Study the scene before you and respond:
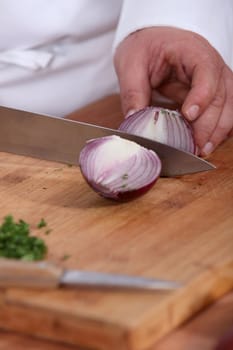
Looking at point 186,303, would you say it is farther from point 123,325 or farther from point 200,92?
point 200,92

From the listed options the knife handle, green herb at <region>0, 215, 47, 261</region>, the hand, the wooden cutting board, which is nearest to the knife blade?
the wooden cutting board

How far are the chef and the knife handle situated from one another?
0.58m

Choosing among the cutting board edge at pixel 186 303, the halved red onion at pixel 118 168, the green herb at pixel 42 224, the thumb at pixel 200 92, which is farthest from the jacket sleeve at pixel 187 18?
the cutting board edge at pixel 186 303

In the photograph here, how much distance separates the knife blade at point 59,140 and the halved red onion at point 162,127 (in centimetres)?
5

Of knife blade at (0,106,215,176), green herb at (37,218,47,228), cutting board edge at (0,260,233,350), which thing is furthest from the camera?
knife blade at (0,106,215,176)

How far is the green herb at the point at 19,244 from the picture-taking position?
4.16 feet

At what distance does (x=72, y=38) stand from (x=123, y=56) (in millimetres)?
184

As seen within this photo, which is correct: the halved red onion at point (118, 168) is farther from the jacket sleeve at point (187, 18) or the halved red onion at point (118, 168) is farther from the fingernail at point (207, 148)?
the jacket sleeve at point (187, 18)

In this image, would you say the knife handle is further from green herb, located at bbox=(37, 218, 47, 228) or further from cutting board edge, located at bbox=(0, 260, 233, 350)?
green herb, located at bbox=(37, 218, 47, 228)

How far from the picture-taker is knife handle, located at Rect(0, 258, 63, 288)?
1169 millimetres

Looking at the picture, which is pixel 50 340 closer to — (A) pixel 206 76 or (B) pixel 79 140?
(B) pixel 79 140

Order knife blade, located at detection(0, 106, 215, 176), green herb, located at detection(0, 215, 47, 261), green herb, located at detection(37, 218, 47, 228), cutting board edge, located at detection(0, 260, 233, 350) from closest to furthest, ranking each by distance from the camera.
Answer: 1. cutting board edge, located at detection(0, 260, 233, 350)
2. green herb, located at detection(0, 215, 47, 261)
3. green herb, located at detection(37, 218, 47, 228)
4. knife blade, located at detection(0, 106, 215, 176)

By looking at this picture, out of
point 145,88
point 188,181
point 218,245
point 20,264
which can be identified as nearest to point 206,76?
point 145,88

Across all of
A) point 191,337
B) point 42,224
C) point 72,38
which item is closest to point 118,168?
point 42,224
